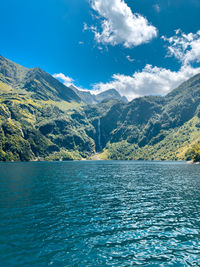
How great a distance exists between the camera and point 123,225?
2728cm

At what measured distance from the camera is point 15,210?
111 feet

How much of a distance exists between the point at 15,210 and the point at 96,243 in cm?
2006

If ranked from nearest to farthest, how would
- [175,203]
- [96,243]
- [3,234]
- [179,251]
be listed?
[179,251], [96,243], [3,234], [175,203]

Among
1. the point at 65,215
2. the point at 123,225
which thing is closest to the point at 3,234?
the point at 65,215

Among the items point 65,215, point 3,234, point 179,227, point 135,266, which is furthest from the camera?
point 65,215

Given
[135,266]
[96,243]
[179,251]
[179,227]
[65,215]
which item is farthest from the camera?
[65,215]

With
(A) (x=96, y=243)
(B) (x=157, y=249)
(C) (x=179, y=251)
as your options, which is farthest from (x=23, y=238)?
(C) (x=179, y=251)

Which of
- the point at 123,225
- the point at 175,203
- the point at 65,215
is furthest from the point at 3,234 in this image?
the point at 175,203

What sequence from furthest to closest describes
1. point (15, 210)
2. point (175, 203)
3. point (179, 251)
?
point (175, 203) → point (15, 210) → point (179, 251)

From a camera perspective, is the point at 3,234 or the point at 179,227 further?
the point at 179,227

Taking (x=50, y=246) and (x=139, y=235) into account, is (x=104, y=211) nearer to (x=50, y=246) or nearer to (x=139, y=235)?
(x=139, y=235)

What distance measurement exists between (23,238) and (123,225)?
14.2 meters

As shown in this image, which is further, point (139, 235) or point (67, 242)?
point (139, 235)

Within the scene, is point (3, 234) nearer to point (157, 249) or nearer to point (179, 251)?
point (157, 249)
